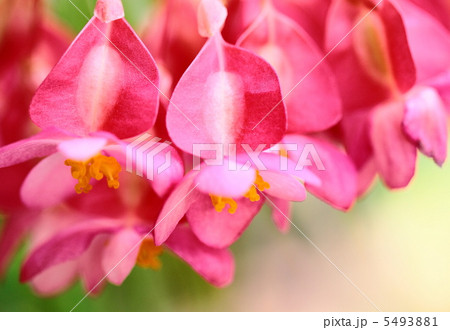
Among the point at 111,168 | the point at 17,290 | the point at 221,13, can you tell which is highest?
the point at 221,13

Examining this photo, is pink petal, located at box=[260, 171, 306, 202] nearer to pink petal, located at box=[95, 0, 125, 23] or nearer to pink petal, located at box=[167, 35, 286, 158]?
pink petal, located at box=[167, 35, 286, 158]

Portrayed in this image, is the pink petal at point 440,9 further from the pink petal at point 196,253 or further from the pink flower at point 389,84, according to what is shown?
the pink petal at point 196,253

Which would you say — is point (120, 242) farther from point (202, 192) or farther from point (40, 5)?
point (40, 5)

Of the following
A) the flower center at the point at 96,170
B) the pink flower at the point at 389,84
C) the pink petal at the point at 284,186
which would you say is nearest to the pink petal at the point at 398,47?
the pink flower at the point at 389,84

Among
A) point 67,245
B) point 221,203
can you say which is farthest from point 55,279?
point 221,203

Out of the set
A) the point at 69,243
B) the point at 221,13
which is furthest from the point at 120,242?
the point at 221,13

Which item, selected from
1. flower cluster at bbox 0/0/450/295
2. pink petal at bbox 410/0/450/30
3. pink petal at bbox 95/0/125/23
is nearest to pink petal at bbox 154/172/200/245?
flower cluster at bbox 0/0/450/295
